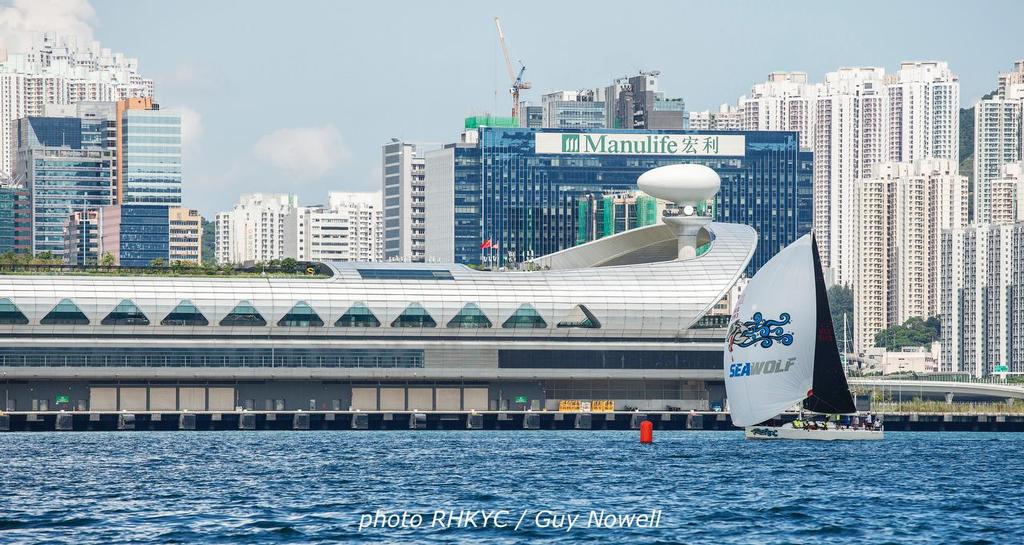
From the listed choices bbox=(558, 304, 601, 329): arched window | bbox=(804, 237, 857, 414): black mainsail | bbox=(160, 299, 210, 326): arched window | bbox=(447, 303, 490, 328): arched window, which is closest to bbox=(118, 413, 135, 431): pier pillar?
bbox=(160, 299, 210, 326): arched window

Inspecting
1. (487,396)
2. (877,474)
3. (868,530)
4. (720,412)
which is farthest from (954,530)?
(487,396)

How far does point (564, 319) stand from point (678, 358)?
1170cm

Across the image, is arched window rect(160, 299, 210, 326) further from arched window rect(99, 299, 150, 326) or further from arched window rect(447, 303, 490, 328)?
arched window rect(447, 303, 490, 328)

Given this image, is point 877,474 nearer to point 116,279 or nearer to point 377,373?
point 377,373

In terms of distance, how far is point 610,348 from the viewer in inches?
7697

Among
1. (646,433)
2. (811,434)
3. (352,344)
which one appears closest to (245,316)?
(352,344)

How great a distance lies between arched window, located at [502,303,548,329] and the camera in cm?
19588

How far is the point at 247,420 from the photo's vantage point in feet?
570

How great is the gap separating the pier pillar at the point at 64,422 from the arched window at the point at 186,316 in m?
19.1

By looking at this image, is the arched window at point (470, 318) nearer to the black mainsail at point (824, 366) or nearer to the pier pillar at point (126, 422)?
the pier pillar at point (126, 422)

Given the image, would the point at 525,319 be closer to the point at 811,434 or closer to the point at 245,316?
the point at 245,316

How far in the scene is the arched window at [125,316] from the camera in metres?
187

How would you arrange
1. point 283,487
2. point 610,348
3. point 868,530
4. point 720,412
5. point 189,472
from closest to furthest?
point 868,530
point 283,487
point 189,472
point 720,412
point 610,348

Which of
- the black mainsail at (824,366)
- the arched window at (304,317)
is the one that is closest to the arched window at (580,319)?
the arched window at (304,317)
